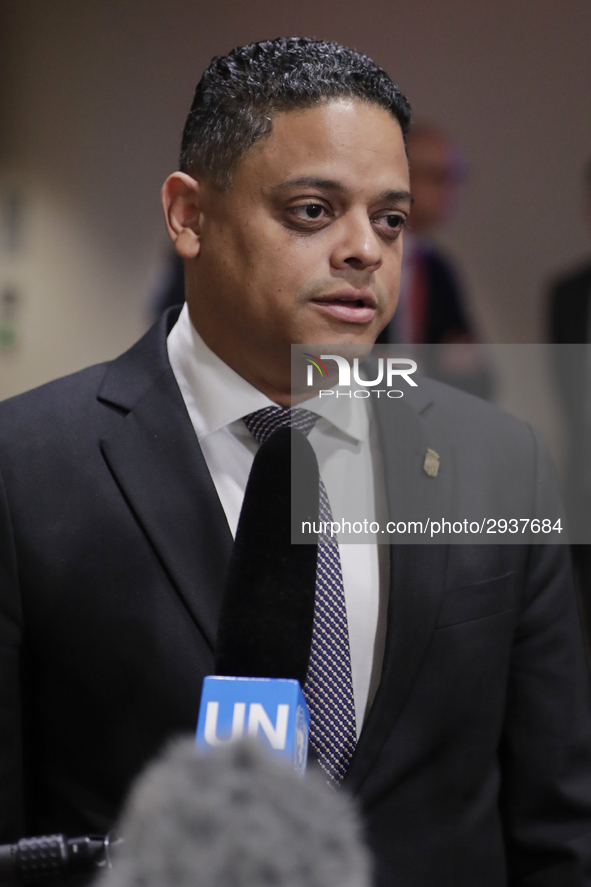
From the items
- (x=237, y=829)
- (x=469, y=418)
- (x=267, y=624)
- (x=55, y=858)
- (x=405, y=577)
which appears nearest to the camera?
(x=237, y=829)

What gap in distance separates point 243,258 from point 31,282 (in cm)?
248

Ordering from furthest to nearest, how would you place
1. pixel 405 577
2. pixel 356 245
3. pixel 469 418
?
pixel 469 418, pixel 405 577, pixel 356 245

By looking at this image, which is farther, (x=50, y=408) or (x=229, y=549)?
(x=50, y=408)

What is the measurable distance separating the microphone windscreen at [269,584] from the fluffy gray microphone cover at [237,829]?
21 centimetres

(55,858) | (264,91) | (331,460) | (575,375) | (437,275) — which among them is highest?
(437,275)

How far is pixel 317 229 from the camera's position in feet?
3.10

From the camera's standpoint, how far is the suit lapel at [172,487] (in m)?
0.95

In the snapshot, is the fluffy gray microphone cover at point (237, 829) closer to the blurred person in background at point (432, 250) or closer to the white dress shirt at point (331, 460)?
the white dress shirt at point (331, 460)

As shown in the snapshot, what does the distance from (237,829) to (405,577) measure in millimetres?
735

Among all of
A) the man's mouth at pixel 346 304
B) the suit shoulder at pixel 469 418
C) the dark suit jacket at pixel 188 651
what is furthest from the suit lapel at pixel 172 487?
the suit shoulder at pixel 469 418

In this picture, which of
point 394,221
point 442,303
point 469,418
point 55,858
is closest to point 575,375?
point 442,303

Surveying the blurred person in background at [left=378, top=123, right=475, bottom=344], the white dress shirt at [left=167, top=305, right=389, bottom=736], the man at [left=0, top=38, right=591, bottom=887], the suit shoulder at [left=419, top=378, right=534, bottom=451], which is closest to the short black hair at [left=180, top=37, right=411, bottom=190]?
the man at [left=0, top=38, right=591, bottom=887]

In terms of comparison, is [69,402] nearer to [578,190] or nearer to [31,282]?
[31,282]

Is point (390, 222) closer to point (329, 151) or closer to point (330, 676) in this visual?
point (329, 151)
